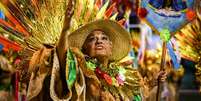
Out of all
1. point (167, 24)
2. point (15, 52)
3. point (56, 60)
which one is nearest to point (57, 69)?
point (56, 60)

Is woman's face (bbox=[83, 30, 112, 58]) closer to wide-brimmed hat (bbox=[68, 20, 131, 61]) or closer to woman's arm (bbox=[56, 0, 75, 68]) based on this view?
wide-brimmed hat (bbox=[68, 20, 131, 61])

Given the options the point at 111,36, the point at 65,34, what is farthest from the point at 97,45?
the point at 65,34

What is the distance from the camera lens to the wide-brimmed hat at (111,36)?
6.23m

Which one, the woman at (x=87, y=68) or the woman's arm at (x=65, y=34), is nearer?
the woman's arm at (x=65, y=34)

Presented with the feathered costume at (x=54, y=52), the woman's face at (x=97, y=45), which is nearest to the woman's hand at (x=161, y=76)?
the feathered costume at (x=54, y=52)

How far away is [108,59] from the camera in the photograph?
6.44 meters

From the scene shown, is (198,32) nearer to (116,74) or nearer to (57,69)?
(116,74)

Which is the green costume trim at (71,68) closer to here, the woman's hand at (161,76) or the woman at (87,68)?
the woman at (87,68)

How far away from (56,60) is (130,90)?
110 centimetres

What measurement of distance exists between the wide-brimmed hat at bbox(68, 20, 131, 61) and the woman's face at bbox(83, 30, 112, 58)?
39 mm

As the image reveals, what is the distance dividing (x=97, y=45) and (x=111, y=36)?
406 mm

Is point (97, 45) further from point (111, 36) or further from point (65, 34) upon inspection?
point (65, 34)

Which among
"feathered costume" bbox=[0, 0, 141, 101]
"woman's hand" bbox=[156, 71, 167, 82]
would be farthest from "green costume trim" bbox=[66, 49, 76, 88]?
"woman's hand" bbox=[156, 71, 167, 82]

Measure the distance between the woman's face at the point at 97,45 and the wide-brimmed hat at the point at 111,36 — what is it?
0.04m
